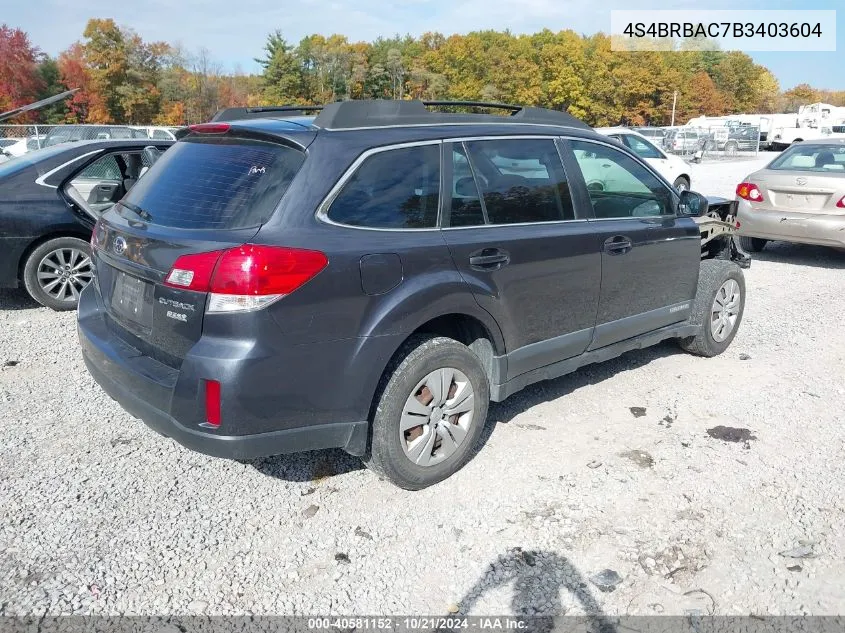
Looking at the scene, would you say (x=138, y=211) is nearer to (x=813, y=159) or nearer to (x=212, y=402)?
(x=212, y=402)

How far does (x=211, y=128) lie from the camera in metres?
3.60

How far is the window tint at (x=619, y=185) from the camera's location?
14.3 ft

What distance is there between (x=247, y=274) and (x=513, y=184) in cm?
173

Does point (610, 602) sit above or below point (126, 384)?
below

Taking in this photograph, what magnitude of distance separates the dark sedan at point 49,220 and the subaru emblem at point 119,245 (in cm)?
320

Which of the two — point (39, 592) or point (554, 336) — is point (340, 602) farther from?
point (554, 336)

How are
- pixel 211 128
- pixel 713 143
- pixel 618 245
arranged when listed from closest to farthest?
1. pixel 211 128
2. pixel 618 245
3. pixel 713 143

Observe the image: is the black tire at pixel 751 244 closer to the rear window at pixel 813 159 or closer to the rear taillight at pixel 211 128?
the rear window at pixel 813 159

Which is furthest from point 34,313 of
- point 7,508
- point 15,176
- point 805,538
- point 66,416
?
point 805,538

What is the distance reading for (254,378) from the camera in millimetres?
2820

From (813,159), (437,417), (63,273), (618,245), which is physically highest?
(813,159)

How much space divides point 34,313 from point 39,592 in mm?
4459

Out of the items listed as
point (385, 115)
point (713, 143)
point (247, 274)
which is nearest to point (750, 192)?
point (385, 115)

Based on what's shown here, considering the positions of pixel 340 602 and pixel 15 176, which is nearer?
pixel 340 602
